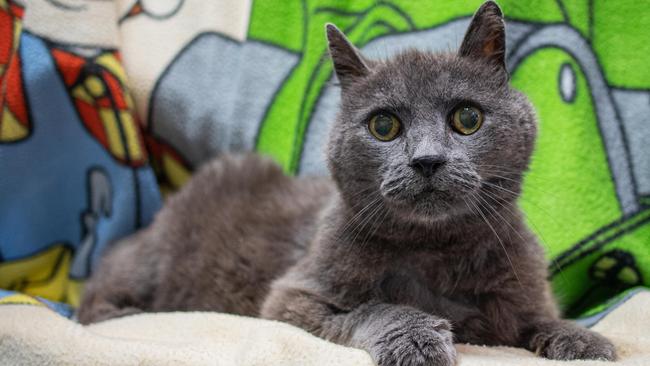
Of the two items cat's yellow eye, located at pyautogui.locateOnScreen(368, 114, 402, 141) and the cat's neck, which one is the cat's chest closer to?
the cat's neck

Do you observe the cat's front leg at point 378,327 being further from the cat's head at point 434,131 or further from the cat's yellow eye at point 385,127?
the cat's yellow eye at point 385,127

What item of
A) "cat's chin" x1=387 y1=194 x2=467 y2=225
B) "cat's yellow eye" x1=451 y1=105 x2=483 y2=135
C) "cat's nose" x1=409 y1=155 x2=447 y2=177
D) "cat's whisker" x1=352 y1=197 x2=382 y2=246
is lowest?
"cat's whisker" x1=352 y1=197 x2=382 y2=246

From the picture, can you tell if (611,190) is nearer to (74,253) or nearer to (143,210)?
(143,210)

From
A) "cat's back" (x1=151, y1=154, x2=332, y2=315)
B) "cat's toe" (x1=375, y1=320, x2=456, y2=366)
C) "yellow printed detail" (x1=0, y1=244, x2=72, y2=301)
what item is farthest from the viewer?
"yellow printed detail" (x1=0, y1=244, x2=72, y2=301)

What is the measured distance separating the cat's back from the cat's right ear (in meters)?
0.43

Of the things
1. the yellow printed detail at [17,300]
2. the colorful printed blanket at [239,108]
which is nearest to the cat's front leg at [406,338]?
the colorful printed blanket at [239,108]

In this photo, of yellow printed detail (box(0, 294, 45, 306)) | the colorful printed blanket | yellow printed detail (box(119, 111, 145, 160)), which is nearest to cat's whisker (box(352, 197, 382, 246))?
the colorful printed blanket

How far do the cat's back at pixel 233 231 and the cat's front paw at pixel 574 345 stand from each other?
60 cm

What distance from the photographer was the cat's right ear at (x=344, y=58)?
1258mm

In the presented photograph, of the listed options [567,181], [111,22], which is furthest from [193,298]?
[567,181]

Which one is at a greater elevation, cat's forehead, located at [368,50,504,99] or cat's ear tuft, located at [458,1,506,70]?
cat's ear tuft, located at [458,1,506,70]

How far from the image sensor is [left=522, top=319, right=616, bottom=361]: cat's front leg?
43.8 inches

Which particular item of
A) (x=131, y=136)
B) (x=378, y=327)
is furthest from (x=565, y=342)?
(x=131, y=136)

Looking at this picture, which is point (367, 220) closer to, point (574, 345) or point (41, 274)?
point (574, 345)
